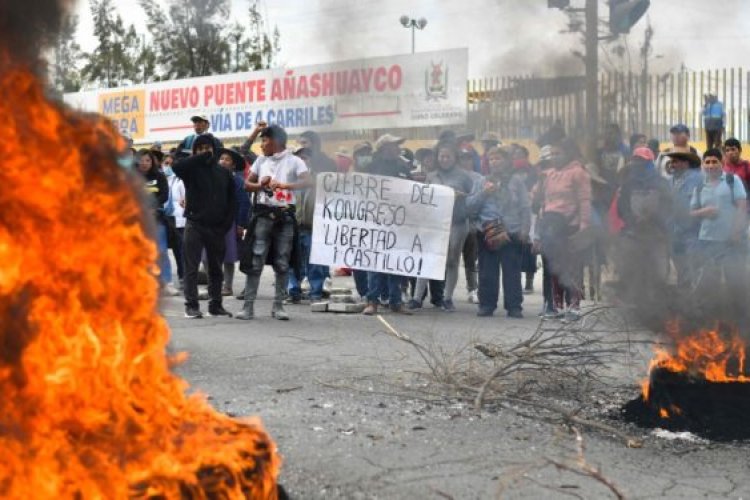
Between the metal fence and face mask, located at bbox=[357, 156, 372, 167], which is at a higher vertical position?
the metal fence

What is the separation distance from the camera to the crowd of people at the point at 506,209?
10148 millimetres

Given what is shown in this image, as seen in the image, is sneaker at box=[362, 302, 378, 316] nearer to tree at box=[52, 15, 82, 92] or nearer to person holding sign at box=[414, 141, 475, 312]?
person holding sign at box=[414, 141, 475, 312]

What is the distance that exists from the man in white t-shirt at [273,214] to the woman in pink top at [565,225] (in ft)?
7.71

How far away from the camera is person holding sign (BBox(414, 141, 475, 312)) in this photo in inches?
466

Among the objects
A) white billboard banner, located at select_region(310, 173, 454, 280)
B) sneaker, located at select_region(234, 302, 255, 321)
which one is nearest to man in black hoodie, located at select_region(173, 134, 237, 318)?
sneaker, located at select_region(234, 302, 255, 321)

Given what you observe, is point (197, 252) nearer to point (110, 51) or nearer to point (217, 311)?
point (217, 311)

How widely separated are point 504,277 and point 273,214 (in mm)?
2447

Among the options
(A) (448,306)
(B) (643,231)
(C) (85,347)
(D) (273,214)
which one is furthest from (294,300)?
(C) (85,347)

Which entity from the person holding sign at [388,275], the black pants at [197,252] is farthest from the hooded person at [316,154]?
the black pants at [197,252]

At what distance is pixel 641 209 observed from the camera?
10.2 m

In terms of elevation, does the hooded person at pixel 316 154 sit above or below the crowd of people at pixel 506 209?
above

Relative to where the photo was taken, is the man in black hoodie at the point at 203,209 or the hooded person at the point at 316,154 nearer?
the hooded person at the point at 316,154

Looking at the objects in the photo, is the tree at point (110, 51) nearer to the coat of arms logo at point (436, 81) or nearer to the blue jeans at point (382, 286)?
the coat of arms logo at point (436, 81)

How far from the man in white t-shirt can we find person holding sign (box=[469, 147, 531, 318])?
75.0 inches
